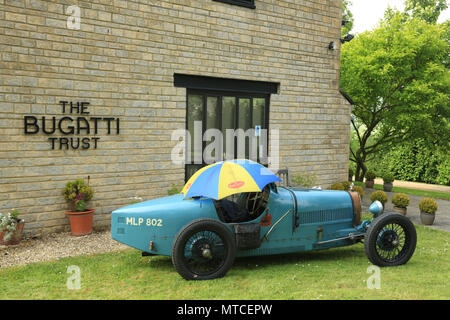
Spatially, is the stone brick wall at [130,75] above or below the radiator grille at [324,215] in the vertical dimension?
above

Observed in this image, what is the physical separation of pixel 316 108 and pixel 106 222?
6625 millimetres

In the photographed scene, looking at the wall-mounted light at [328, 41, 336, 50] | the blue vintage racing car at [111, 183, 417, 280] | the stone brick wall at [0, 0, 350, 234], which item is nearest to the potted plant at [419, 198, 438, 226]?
the stone brick wall at [0, 0, 350, 234]

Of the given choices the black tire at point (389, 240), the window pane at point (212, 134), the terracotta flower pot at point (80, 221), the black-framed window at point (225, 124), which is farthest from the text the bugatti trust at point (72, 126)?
the black tire at point (389, 240)

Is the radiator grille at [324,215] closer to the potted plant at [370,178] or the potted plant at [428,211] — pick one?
the potted plant at [428,211]

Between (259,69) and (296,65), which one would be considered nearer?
(259,69)

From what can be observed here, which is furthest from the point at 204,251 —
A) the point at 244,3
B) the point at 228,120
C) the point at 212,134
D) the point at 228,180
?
the point at 244,3

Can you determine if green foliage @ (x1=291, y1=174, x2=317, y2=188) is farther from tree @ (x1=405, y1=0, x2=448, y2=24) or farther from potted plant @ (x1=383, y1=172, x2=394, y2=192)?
tree @ (x1=405, y1=0, x2=448, y2=24)

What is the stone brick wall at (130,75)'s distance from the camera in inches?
278

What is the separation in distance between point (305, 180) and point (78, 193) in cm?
611

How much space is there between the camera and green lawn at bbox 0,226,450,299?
459 cm

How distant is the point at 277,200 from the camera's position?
5.64 m

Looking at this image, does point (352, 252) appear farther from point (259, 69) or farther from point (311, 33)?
point (311, 33)

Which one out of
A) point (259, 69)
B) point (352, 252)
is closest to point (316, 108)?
point (259, 69)

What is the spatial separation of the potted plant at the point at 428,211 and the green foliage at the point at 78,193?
7536mm
